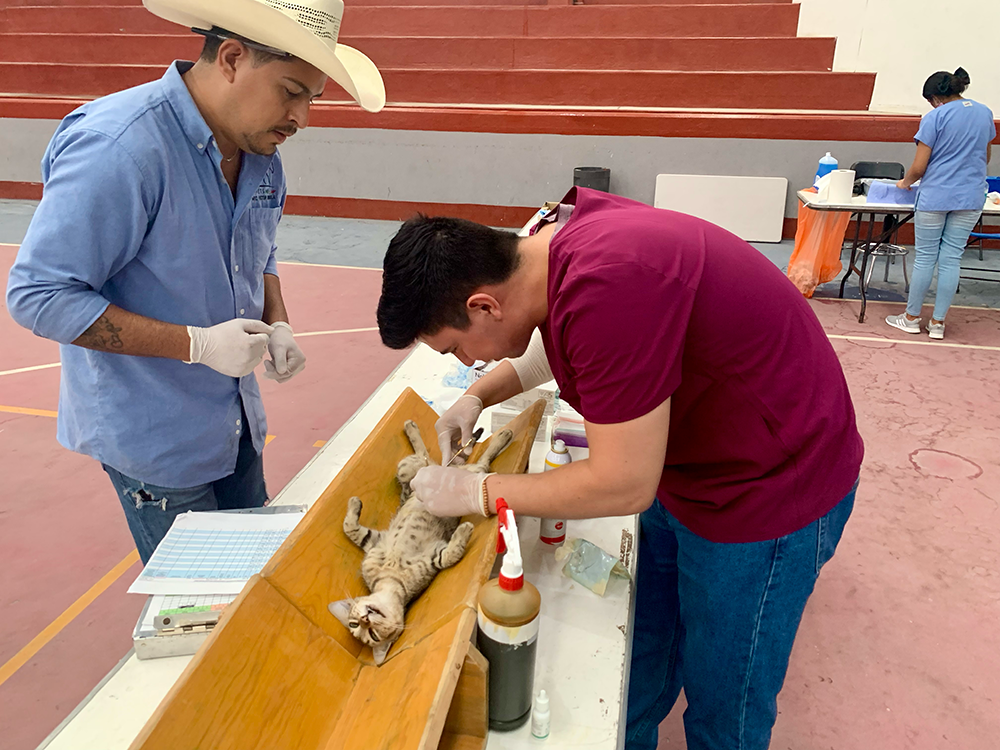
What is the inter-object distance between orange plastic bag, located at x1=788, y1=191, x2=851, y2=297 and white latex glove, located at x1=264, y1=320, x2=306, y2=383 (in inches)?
210

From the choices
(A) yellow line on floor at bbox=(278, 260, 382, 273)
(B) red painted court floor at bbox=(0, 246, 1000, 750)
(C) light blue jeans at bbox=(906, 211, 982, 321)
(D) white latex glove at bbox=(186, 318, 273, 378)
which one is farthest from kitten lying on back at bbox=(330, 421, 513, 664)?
(A) yellow line on floor at bbox=(278, 260, 382, 273)

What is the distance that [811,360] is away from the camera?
142 cm

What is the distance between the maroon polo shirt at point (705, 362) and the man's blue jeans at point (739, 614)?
0.06 metres

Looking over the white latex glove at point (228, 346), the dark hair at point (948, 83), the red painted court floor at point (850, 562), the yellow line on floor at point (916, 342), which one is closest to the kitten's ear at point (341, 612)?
the white latex glove at point (228, 346)

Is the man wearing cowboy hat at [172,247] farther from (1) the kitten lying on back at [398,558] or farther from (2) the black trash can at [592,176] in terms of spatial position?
(2) the black trash can at [592,176]

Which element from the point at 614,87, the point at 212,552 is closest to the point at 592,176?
the point at 614,87

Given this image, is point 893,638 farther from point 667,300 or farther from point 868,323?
point 868,323

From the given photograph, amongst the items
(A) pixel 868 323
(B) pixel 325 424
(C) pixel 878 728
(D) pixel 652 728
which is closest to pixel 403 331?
(D) pixel 652 728

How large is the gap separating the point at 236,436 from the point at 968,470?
3.82m

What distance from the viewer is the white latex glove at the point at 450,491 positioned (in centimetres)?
158

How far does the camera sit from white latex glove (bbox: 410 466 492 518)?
5.19ft

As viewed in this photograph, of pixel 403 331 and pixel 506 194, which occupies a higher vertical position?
pixel 403 331

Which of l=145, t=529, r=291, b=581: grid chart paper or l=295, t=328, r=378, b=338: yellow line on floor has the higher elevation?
l=145, t=529, r=291, b=581: grid chart paper

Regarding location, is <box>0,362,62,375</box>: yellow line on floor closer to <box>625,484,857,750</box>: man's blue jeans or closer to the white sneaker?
<box>625,484,857,750</box>: man's blue jeans
